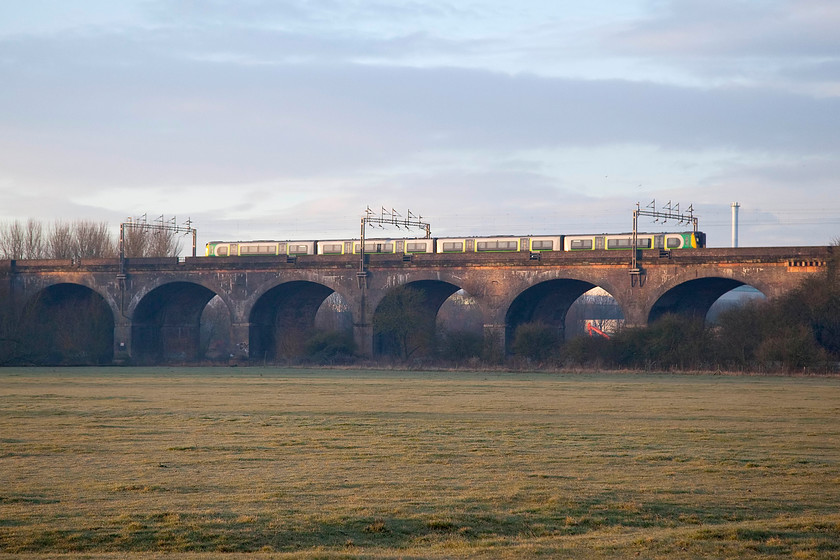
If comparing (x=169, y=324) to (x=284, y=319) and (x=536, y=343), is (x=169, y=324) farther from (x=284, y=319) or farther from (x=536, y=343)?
(x=536, y=343)

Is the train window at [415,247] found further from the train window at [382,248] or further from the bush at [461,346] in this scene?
the bush at [461,346]

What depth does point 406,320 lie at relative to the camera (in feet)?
157

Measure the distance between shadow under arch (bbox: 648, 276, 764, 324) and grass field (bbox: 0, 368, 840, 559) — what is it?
69.1 ft

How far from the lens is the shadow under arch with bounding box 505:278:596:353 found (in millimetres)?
46219

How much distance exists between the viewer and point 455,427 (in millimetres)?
16703

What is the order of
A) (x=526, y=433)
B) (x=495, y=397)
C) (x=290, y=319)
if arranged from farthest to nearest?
(x=290, y=319) < (x=495, y=397) < (x=526, y=433)

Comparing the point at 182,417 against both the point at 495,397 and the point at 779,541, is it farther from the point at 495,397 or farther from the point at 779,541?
the point at 779,541

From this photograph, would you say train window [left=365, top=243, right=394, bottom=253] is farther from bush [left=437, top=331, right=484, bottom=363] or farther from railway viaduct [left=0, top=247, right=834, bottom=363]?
bush [left=437, top=331, right=484, bottom=363]

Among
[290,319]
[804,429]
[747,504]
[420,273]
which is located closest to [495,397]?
[804,429]

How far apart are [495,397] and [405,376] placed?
12314 mm

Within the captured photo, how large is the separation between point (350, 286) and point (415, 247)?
4.81m

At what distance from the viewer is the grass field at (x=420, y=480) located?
26.0 ft

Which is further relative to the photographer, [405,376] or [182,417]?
[405,376]

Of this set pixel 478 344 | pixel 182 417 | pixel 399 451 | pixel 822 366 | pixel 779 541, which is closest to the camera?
pixel 779 541
